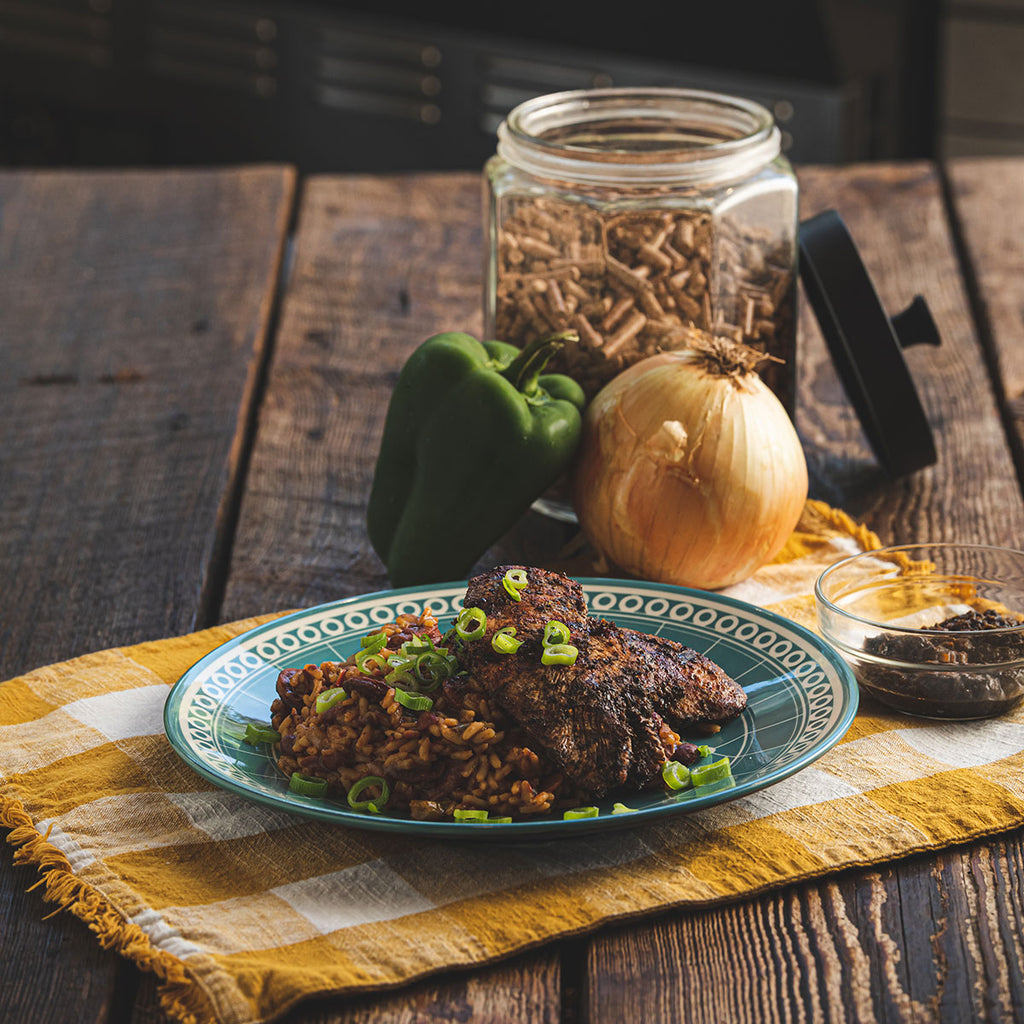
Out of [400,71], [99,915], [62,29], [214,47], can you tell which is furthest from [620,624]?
[62,29]

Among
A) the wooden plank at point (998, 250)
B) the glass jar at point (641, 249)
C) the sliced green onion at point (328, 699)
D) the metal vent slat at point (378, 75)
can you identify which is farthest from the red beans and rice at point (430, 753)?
the metal vent slat at point (378, 75)

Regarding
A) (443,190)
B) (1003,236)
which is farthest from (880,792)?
(443,190)

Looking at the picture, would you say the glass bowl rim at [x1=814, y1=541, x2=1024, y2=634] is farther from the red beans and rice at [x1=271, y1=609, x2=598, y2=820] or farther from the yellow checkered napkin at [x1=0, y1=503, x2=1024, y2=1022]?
the red beans and rice at [x1=271, y1=609, x2=598, y2=820]

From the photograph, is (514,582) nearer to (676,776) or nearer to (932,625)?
(676,776)

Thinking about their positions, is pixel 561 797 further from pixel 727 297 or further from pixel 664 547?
pixel 727 297

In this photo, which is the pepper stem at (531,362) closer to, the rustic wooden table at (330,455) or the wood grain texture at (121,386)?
the rustic wooden table at (330,455)

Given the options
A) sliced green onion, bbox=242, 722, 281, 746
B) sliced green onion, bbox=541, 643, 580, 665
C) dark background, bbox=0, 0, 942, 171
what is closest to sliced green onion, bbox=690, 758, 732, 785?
sliced green onion, bbox=541, 643, 580, 665
